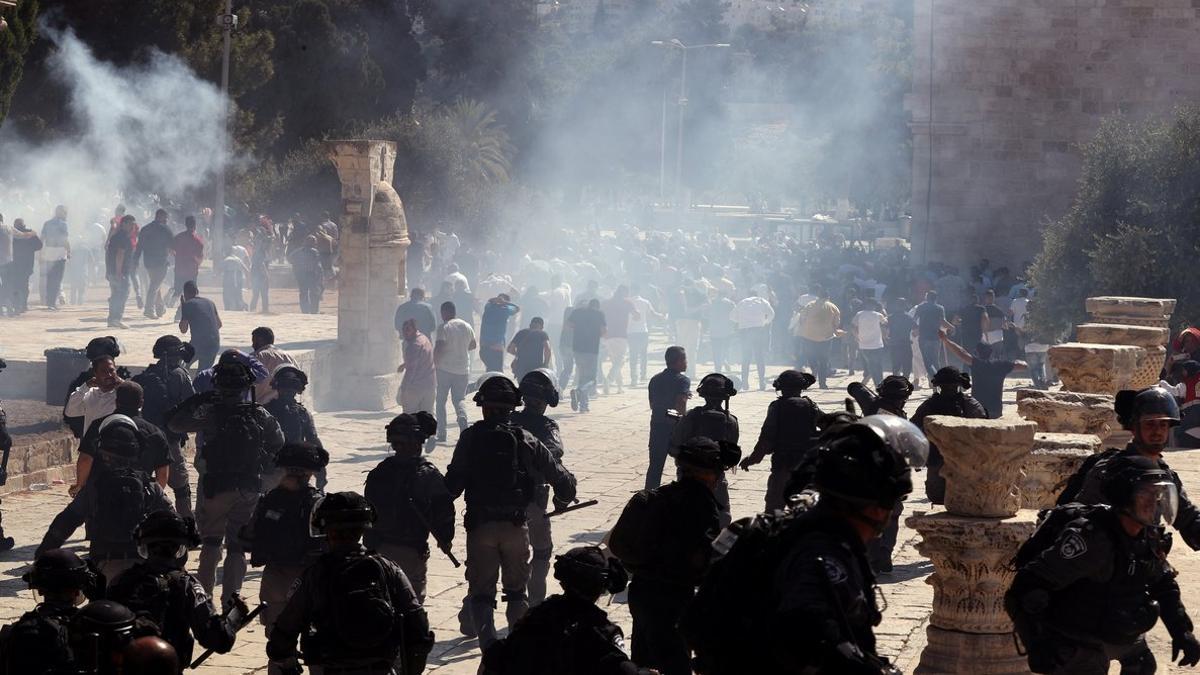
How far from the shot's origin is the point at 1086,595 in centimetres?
542

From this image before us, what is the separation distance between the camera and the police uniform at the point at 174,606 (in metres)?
5.25

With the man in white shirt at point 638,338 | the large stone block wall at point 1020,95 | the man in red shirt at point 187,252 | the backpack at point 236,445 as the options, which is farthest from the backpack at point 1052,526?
the large stone block wall at point 1020,95

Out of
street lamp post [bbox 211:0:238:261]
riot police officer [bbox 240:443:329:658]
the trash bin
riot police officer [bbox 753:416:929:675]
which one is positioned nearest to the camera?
riot police officer [bbox 753:416:929:675]

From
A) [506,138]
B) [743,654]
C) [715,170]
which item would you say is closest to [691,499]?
A: [743,654]

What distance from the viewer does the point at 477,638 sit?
8.60 m

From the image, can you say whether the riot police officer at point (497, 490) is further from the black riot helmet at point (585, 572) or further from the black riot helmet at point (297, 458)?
the black riot helmet at point (585, 572)

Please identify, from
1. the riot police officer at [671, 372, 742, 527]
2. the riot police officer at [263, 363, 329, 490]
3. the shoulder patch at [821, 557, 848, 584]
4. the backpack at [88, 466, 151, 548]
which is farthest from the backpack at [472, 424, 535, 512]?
the shoulder patch at [821, 557, 848, 584]

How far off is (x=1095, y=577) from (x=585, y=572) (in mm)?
1721

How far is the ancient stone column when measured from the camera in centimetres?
779

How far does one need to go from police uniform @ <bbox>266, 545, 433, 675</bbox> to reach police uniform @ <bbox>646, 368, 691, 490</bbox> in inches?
211

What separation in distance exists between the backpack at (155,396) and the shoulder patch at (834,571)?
7.41 m

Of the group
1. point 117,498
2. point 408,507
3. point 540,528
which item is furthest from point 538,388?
point 117,498

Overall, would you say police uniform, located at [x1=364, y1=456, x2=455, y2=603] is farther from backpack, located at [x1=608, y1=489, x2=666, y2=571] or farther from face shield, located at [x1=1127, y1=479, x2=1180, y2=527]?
face shield, located at [x1=1127, y1=479, x2=1180, y2=527]

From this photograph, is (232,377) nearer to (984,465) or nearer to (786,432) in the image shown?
(786,432)
